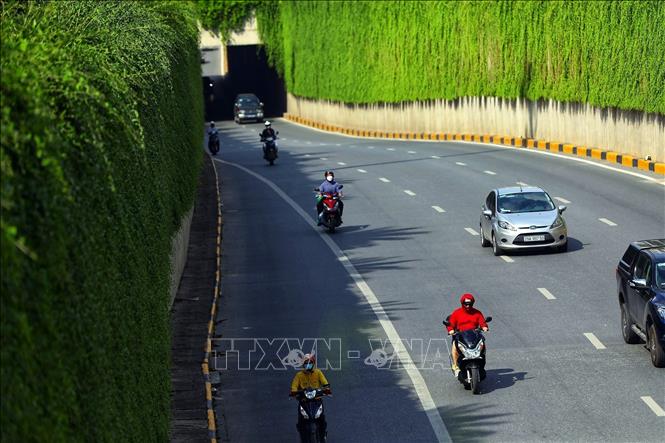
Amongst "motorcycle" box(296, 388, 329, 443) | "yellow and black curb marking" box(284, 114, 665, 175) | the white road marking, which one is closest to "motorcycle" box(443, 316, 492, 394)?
the white road marking

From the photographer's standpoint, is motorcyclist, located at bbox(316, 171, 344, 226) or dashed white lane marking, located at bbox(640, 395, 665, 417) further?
motorcyclist, located at bbox(316, 171, 344, 226)

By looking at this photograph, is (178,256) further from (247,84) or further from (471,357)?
(247,84)

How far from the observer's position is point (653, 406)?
16.5 m

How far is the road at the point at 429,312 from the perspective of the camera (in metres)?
16.8

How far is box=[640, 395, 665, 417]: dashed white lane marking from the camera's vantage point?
1616 cm

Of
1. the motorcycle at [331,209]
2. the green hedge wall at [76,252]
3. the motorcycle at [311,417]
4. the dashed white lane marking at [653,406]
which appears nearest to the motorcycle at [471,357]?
the dashed white lane marking at [653,406]

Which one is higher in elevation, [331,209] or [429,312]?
[331,209]

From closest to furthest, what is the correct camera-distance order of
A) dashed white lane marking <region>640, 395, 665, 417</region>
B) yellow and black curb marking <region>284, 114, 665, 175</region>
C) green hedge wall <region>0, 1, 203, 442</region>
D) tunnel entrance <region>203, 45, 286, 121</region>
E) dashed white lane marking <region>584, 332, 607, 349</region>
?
green hedge wall <region>0, 1, 203, 442</region> < dashed white lane marking <region>640, 395, 665, 417</region> < dashed white lane marking <region>584, 332, 607, 349</region> < yellow and black curb marking <region>284, 114, 665, 175</region> < tunnel entrance <region>203, 45, 286, 121</region>

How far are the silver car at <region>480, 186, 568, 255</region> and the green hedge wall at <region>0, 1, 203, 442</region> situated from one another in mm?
14244

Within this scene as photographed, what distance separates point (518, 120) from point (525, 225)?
32.9 m

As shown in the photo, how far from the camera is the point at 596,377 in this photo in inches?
718

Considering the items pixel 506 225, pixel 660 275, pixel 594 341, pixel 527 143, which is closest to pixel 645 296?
pixel 660 275

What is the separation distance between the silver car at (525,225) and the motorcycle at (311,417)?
46.9 feet

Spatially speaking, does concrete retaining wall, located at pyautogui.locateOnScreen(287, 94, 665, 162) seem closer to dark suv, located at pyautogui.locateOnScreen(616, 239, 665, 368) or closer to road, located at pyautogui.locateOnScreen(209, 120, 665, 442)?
road, located at pyautogui.locateOnScreen(209, 120, 665, 442)
